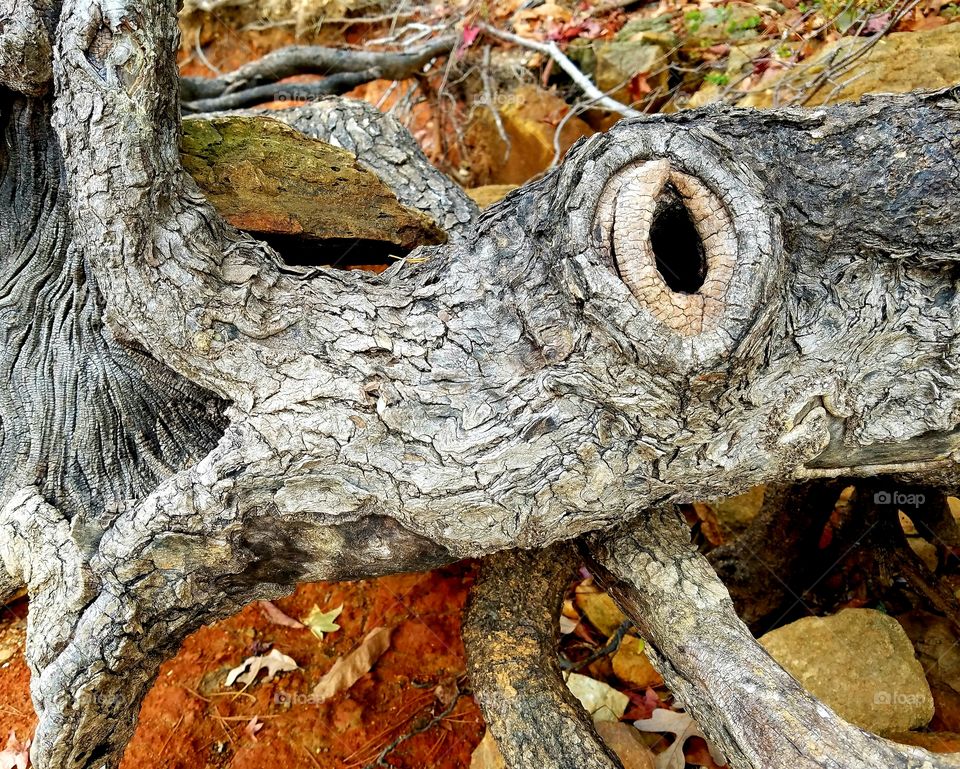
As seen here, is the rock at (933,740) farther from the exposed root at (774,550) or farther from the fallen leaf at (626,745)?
the fallen leaf at (626,745)

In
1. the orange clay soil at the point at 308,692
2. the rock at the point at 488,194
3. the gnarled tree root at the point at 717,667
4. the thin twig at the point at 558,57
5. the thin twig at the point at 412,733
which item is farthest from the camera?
the thin twig at the point at 558,57

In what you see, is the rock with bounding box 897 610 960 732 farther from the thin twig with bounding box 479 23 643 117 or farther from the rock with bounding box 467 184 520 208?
the thin twig with bounding box 479 23 643 117

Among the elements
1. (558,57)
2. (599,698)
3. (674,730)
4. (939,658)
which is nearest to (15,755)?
(599,698)

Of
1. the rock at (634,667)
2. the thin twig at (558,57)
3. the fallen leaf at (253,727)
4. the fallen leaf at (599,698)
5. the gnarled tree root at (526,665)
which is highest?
the thin twig at (558,57)

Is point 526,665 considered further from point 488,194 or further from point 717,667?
point 488,194

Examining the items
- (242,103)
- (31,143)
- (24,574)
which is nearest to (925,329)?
(24,574)

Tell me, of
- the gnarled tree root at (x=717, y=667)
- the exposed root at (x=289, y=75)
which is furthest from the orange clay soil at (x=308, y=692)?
the exposed root at (x=289, y=75)
